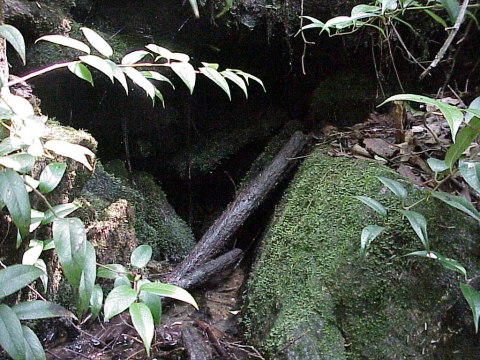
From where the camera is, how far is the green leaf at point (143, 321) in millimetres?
833

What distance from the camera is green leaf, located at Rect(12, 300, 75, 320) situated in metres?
0.99

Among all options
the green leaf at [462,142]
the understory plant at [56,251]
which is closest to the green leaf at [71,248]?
the understory plant at [56,251]

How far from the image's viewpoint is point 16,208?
918 millimetres

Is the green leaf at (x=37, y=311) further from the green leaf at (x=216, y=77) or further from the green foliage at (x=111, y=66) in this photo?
the green leaf at (x=216, y=77)

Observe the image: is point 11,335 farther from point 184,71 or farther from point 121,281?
point 184,71

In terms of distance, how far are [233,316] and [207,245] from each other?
19.8 inches

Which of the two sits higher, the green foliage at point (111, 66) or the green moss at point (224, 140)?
the green foliage at point (111, 66)

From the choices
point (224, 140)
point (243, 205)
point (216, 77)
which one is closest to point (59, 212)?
point (216, 77)

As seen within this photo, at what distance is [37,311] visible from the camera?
1.01 m

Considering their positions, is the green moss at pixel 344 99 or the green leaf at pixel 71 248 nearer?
the green leaf at pixel 71 248

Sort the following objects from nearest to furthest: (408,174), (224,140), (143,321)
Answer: (143,321) → (408,174) → (224,140)

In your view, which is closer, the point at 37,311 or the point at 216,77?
the point at 37,311

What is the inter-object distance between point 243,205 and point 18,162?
166cm

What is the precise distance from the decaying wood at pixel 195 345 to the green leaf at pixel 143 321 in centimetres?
A: 83
